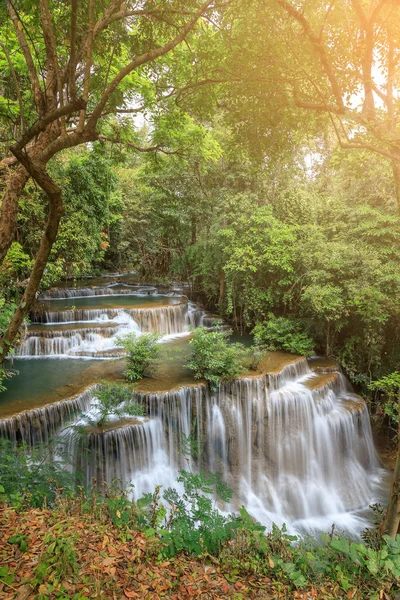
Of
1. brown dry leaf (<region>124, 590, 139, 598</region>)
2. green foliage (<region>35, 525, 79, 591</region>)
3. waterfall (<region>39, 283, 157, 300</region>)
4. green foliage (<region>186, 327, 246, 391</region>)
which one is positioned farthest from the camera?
waterfall (<region>39, 283, 157, 300</region>)

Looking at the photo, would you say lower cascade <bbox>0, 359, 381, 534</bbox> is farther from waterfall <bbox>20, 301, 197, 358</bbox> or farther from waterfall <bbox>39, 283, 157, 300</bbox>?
waterfall <bbox>39, 283, 157, 300</bbox>

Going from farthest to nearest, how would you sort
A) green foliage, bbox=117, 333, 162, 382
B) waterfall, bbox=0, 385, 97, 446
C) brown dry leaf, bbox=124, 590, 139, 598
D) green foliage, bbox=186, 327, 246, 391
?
green foliage, bbox=117, 333, 162, 382
green foliage, bbox=186, 327, 246, 391
waterfall, bbox=0, 385, 97, 446
brown dry leaf, bbox=124, 590, 139, 598

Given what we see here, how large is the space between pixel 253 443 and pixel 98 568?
5.42 metres

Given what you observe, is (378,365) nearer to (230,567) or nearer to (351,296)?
(351,296)

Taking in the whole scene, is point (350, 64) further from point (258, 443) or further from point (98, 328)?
point (98, 328)

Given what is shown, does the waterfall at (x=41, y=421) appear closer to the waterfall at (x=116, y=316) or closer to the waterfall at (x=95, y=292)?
the waterfall at (x=116, y=316)

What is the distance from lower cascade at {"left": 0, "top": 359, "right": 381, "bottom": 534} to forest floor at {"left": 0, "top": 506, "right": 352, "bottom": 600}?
2.90 m

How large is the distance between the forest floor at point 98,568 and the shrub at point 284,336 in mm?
7128

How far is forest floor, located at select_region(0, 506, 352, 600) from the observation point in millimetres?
2297

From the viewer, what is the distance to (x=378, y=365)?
9734 millimetres

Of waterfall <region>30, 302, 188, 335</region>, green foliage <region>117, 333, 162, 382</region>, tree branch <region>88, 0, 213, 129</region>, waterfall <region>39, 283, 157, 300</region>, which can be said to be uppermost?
tree branch <region>88, 0, 213, 129</region>

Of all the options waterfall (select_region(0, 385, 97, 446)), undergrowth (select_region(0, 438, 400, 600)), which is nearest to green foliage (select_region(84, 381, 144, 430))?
waterfall (select_region(0, 385, 97, 446))

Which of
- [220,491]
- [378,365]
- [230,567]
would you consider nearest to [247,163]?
[378,365]

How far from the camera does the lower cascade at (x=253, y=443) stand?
6.10 metres
